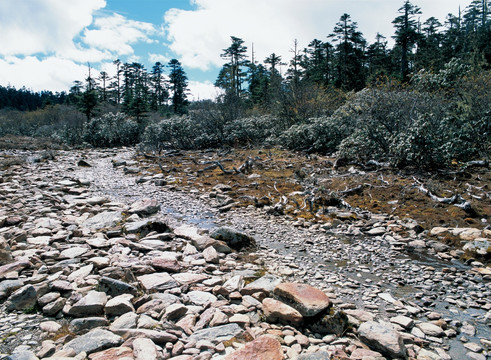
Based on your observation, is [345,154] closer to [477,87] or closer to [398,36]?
[477,87]

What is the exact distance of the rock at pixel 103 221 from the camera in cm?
668

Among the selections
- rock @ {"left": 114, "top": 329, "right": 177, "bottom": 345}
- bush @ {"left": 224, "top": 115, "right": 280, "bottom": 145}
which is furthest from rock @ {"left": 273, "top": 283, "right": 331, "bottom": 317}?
bush @ {"left": 224, "top": 115, "right": 280, "bottom": 145}

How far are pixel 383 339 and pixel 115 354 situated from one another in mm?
2598

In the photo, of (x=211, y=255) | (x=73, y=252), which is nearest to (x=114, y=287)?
(x=73, y=252)

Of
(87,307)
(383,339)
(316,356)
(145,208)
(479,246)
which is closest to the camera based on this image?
(316,356)

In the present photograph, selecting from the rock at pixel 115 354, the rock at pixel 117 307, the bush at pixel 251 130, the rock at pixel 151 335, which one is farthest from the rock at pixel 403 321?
the bush at pixel 251 130

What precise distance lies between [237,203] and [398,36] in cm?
3724

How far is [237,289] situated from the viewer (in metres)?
4.14

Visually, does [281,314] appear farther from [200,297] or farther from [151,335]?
[151,335]

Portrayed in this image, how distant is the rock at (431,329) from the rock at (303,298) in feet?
3.79

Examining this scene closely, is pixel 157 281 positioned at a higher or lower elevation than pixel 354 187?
lower

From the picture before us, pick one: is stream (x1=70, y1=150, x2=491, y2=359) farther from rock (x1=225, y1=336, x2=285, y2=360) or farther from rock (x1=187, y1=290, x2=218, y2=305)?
rock (x1=225, y1=336, x2=285, y2=360)

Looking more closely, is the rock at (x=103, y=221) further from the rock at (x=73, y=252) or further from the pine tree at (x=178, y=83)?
the pine tree at (x=178, y=83)

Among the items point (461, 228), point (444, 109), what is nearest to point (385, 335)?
point (461, 228)
